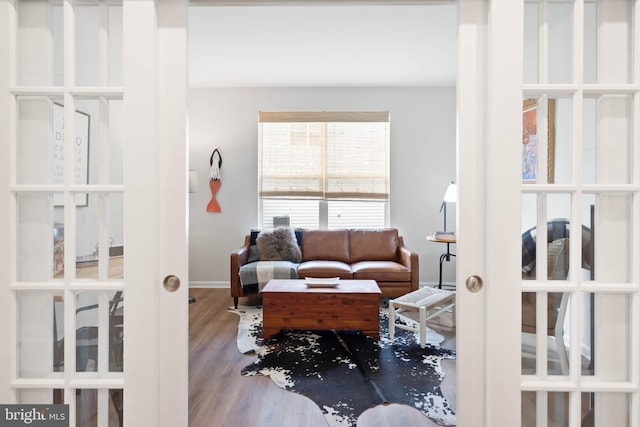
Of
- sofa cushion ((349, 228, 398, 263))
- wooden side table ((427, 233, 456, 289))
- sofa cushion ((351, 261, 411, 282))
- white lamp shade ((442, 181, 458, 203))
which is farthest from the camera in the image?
sofa cushion ((349, 228, 398, 263))

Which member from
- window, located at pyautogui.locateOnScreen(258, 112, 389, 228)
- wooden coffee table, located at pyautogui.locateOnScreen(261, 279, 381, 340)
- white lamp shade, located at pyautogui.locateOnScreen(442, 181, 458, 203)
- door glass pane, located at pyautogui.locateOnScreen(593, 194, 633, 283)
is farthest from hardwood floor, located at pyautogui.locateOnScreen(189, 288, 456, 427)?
window, located at pyautogui.locateOnScreen(258, 112, 389, 228)

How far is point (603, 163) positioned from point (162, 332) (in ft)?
5.35

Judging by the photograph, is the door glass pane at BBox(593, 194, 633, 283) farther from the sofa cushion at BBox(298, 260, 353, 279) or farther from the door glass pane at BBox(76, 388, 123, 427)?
the sofa cushion at BBox(298, 260, 353, 279)

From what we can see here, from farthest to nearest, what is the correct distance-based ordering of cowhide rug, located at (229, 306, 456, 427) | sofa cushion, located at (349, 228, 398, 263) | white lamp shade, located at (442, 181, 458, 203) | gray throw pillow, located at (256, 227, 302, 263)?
sofa cushion, located at (349, 228, 398, 263) → white lamp shade, located at (442, 181, 458, 203) → gray throw pillow, located at (256, 227, 302, 263) → cowhide rug, located at (229, 306, 456, 427)

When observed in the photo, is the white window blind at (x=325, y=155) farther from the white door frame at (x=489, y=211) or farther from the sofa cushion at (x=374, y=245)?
the white door frame at (x=489, y=211)

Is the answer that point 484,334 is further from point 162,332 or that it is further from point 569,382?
point 162,332

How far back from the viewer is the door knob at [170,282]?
1.36 metres

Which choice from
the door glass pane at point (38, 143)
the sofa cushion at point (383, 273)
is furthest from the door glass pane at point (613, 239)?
the sofa cushion at point (383, 273)

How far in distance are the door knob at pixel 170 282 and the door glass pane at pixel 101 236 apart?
0.50ft

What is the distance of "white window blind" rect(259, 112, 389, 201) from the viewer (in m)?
5.43

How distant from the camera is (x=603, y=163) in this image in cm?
132

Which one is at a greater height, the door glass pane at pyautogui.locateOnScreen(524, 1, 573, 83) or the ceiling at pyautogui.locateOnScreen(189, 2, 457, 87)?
the ceiling at pyautogui.locateOnScreen(189, 2, 457, 87)

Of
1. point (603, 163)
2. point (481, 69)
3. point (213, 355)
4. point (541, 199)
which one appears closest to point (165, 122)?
point (481, 69)

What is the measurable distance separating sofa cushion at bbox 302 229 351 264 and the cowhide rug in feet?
4.71
